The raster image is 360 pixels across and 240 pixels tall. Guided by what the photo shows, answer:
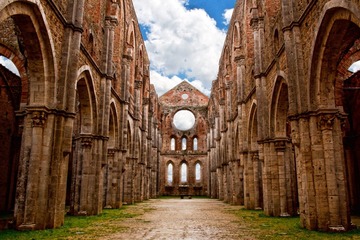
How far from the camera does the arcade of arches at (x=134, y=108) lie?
388 inches

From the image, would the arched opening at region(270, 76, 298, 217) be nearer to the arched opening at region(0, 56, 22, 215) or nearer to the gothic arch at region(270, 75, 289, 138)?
the gothic arch at region(270, 75, 289, 138)

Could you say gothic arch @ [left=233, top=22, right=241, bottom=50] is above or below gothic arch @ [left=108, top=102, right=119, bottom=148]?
above

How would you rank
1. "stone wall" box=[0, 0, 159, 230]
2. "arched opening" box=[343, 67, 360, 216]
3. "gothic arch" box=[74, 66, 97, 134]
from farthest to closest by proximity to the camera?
"arched opening" box=[343, 67, 360, 216] → "gothic arch" box=[74, 66, 97, 134] → "stone wall" box=[0, 0, 159, 230]

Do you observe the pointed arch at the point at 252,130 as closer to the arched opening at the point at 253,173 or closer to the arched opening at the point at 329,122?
the arched opening at the point at 253,173

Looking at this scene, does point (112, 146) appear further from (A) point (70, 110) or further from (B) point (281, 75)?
(B) point (281, 75)

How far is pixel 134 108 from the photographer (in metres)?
27.3

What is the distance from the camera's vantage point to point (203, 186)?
47.0 m

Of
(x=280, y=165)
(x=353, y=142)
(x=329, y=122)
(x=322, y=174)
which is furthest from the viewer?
(x=353, y=142)

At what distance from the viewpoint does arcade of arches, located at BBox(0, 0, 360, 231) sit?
9.86m

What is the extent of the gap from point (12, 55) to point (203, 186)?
3649 centimetres

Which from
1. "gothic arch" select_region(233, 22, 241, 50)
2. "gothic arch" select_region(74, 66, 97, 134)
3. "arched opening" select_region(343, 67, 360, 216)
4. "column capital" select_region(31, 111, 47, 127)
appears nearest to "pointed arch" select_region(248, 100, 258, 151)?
"arched opening" select_region(343, 67, 360, 216)

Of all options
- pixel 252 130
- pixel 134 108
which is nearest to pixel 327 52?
pixel 252 130

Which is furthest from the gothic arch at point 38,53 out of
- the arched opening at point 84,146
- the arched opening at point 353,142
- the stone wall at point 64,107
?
the arched opening at point 353,142

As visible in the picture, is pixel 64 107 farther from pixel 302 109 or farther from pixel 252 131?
pixel 252 131
